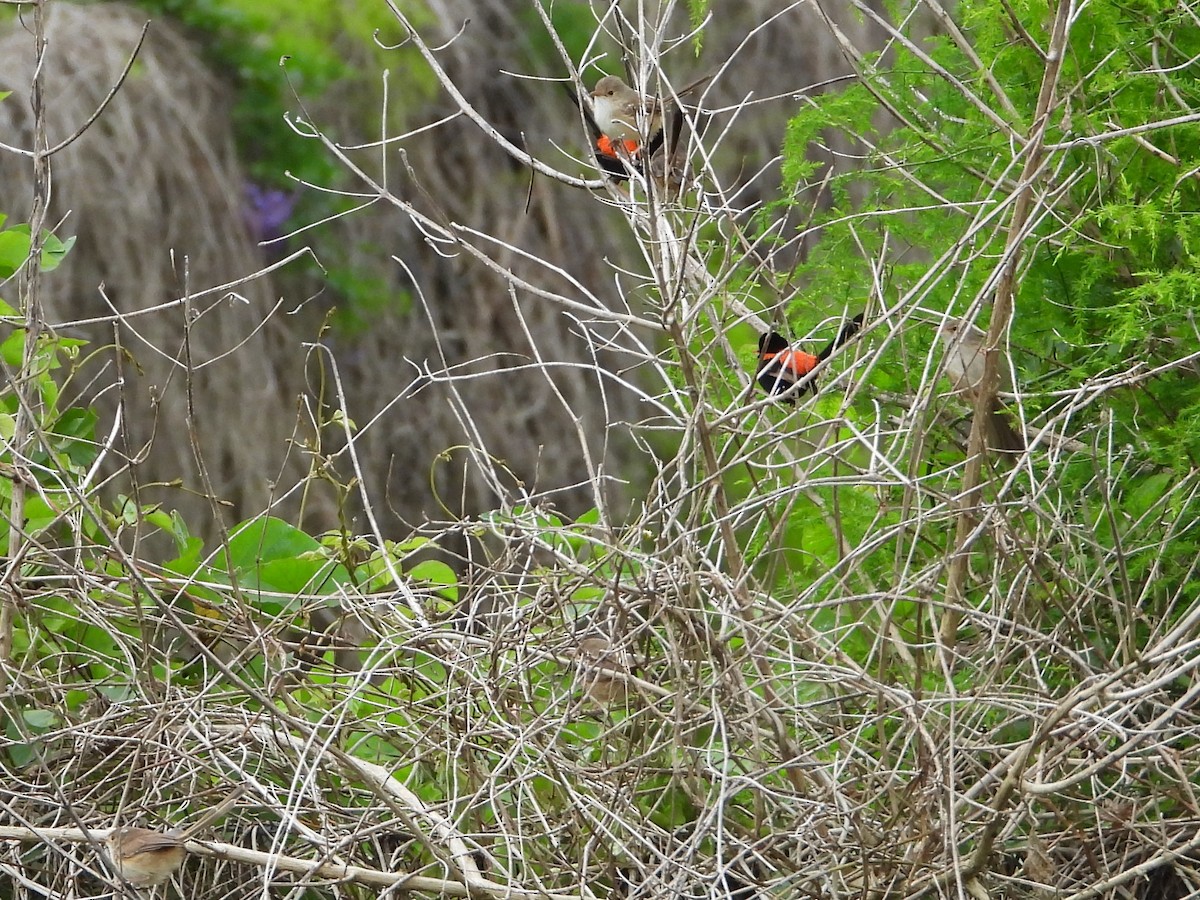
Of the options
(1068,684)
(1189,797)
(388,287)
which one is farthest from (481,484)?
(1189,797)

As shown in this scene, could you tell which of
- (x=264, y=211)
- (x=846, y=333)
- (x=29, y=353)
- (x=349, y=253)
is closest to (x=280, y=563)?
(x=29, y=353)

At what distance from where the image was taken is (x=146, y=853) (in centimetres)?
189

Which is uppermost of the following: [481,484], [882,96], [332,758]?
[882,96]

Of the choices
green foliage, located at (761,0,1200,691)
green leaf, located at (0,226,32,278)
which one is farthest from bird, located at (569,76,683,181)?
green leaf, located at (0,226,32,278)

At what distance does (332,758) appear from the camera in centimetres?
197

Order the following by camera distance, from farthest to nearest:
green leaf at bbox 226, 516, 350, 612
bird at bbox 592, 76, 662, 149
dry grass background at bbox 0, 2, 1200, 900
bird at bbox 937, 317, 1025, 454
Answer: bird at bbox 592, 76, 662, 149, green leaf at bbox 226, 516, 350, 612, bird at bbox 937, 317, 1025, 454, dry grass background at bbox 0, 2, 1200, 900

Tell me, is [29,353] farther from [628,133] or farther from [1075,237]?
[1075,237]

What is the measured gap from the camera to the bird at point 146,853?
1.88m

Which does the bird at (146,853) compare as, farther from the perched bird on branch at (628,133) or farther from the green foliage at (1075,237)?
the perched bird on branch at (628,133)

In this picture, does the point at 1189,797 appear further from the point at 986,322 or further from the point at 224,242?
the point at 224,242

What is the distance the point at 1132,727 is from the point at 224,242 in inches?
153

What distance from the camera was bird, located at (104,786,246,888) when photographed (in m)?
1.88

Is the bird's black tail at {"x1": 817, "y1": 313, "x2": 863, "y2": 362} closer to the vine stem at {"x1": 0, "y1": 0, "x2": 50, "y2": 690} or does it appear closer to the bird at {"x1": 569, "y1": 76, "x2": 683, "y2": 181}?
the bird at {"x1": 569, "y1": 76, "x2": 683, "y2": 181}

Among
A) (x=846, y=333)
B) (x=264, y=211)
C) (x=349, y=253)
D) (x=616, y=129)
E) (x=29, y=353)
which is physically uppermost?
(x=29, y=353)
